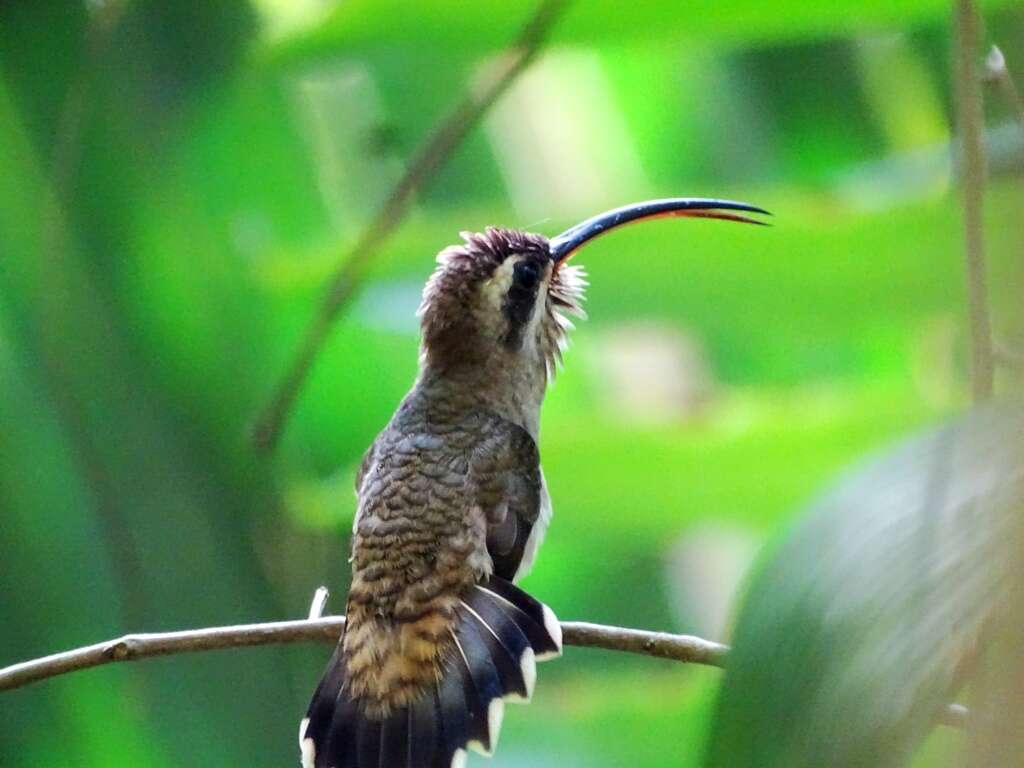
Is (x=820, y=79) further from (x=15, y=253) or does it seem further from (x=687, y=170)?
(x=15, y=253)

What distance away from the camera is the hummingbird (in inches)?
56.8

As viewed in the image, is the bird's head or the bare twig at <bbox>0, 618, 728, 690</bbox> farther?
the bird's head

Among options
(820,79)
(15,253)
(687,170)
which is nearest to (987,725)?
(15,253)

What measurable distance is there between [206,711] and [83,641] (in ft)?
0.71

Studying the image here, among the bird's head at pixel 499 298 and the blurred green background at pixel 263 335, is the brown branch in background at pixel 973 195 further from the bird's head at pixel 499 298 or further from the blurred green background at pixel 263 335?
the bird's head at pixel 499 298

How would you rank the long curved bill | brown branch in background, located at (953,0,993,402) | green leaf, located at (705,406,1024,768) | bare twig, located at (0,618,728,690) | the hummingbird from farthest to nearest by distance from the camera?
1. the long curved bill
2. the hummingbird
3. bare twig, located at (0,618,728,690)
4. brown branch in background, located at (953,0,993,402)
5. green leaf, located at (705,406,1024,768)

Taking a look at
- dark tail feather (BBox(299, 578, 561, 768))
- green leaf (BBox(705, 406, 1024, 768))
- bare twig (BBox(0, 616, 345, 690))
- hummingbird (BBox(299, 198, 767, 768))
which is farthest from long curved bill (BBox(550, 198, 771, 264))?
green leaf (BBox(705, 406, 1024, 768))

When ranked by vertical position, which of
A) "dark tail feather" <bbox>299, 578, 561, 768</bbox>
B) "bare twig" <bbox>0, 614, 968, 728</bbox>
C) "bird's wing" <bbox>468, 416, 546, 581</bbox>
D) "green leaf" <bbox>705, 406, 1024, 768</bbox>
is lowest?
"dark tail feather" <bbox>299, 578, 561, 768</bbox>

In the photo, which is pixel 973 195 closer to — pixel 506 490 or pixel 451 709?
pixel 451 709

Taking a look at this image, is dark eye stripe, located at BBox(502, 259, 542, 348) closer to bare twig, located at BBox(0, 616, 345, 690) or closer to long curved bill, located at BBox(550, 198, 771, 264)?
long curved bill, located at BBox(550, 198, 771, 264)

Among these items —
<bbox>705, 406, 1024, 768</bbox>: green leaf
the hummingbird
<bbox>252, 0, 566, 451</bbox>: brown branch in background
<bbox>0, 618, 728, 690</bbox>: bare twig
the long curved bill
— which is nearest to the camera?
<bbox>705, 406, 1024, 768</bbox>: green leaf

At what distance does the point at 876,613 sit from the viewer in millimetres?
429

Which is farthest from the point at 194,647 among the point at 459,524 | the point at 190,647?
the point at 459,524

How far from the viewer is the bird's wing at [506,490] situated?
170 centimetres
